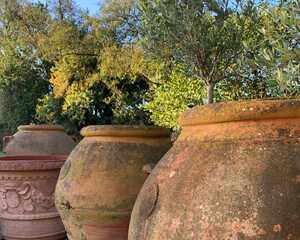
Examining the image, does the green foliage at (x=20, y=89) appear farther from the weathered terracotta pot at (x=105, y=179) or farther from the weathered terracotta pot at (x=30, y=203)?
the weathered terracotta pot at (x=105, y=179)

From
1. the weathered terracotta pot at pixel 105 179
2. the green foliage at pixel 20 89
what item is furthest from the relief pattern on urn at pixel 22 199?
the green foliage at pixel 20 89

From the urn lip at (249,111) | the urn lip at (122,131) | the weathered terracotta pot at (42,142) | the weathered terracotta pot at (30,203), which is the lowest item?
the weathered terracotta pot at (30,203)

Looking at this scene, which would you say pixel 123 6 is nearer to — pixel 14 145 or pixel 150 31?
pixel 150 31

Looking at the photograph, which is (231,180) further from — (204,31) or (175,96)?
(175,96)

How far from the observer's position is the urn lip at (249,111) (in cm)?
181

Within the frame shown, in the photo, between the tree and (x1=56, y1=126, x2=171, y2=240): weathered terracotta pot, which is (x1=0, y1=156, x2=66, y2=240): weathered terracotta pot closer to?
(x1=56, y1=126, x2=171, y2=240): weathered terracotta pot

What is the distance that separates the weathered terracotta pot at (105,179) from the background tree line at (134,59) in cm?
114

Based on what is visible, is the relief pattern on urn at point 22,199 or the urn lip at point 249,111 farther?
the relief pattern on urn at point 22,199

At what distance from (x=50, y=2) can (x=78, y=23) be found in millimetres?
2047

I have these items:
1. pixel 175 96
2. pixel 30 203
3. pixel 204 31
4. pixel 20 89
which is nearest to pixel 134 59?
pixel 175 96

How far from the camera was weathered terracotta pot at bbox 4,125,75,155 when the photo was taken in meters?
6.21

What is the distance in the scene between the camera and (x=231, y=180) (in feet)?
5.63

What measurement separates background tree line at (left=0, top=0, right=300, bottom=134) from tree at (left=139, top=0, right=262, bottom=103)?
19mm

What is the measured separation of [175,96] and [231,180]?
9.45m
